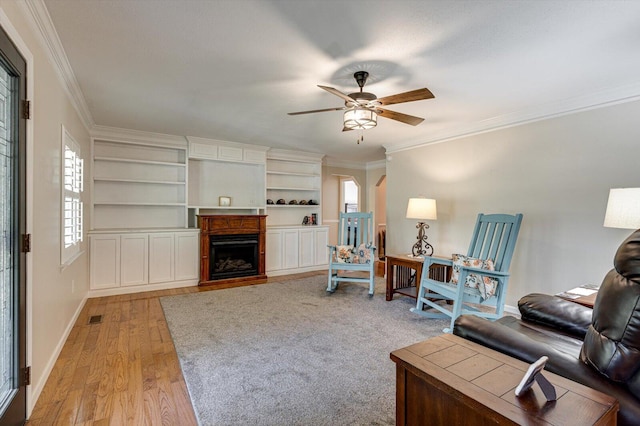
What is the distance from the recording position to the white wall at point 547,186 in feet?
9.68

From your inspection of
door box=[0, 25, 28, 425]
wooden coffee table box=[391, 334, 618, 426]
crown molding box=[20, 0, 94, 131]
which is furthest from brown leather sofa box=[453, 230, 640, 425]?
crown molding box=[20, 0, 94, 131]

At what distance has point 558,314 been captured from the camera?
6.20 feet

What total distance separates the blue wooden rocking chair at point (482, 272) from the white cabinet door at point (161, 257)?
3544 millimetres

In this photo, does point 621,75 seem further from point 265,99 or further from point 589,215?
point 265,99

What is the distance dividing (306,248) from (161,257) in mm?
2498

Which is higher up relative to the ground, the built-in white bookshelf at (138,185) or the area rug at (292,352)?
the built-in white bookshelf at (138,185)

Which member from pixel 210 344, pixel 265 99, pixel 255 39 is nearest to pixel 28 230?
pixel 210 344

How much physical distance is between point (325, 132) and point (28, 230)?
3493mm

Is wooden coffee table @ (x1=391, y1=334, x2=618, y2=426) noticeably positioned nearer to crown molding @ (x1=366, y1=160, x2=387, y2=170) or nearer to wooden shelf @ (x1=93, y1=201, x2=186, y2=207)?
wooden shelf @ (x1=93, y1=201, x2=186, y2=207)

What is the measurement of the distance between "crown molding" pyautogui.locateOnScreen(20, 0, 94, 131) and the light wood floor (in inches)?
88.9

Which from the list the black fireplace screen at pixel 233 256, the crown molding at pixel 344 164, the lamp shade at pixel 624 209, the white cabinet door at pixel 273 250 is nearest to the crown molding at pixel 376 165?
the crown molding at pixel 344 164

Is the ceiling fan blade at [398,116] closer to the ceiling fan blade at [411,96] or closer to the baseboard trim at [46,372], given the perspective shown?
the ceiling fan blade at [411,96]

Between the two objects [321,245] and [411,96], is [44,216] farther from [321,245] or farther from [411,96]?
[321,245]

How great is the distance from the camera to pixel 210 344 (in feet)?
8.99
